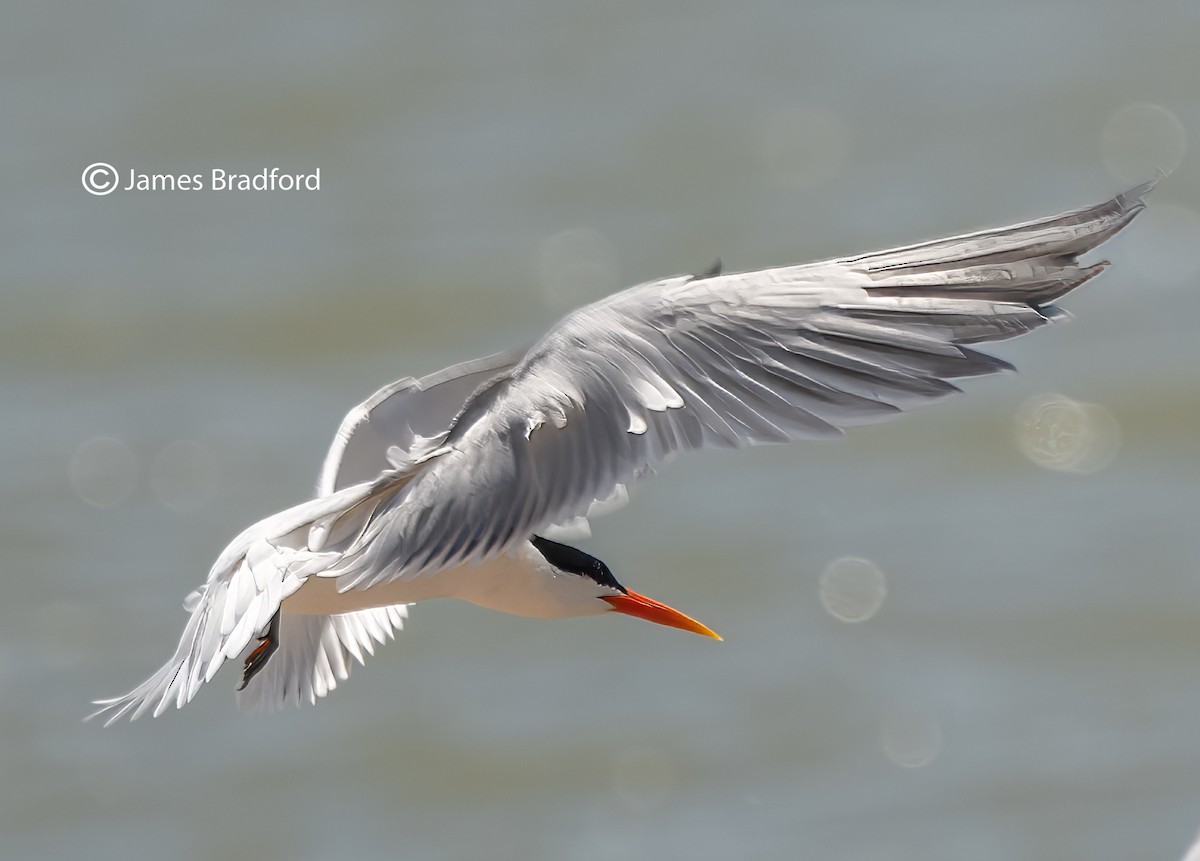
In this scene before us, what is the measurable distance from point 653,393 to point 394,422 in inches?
28.7

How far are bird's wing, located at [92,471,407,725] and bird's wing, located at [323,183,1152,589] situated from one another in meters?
0.05

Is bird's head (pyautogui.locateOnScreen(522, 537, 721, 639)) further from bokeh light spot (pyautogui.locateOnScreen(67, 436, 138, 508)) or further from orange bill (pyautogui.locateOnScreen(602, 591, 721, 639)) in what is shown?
bokeh light spot (pyautogui.locateOnScreen(67, 436, 138, 508))

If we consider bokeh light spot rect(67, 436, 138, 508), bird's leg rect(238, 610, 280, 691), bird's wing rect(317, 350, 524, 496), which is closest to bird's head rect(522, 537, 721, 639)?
bird's wing rect(317, 350, 524, 496)

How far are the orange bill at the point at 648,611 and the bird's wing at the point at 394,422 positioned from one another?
53 cm

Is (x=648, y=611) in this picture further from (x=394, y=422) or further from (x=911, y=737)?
(x=911, y=737)

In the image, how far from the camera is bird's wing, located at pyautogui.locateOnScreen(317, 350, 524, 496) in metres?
3.48

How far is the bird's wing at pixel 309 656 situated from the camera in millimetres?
3775

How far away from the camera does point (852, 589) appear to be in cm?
717

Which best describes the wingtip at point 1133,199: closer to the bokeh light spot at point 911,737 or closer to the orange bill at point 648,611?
the orange bill at point 648,611

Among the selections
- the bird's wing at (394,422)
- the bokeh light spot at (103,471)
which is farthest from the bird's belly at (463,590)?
the bokeh light spot at (103,471)

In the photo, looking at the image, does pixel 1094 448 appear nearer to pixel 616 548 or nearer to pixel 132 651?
pixel 616 548

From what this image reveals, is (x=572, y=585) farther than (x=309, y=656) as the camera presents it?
No

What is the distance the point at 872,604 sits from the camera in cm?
712

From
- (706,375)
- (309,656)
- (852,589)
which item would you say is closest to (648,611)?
(309,656)
